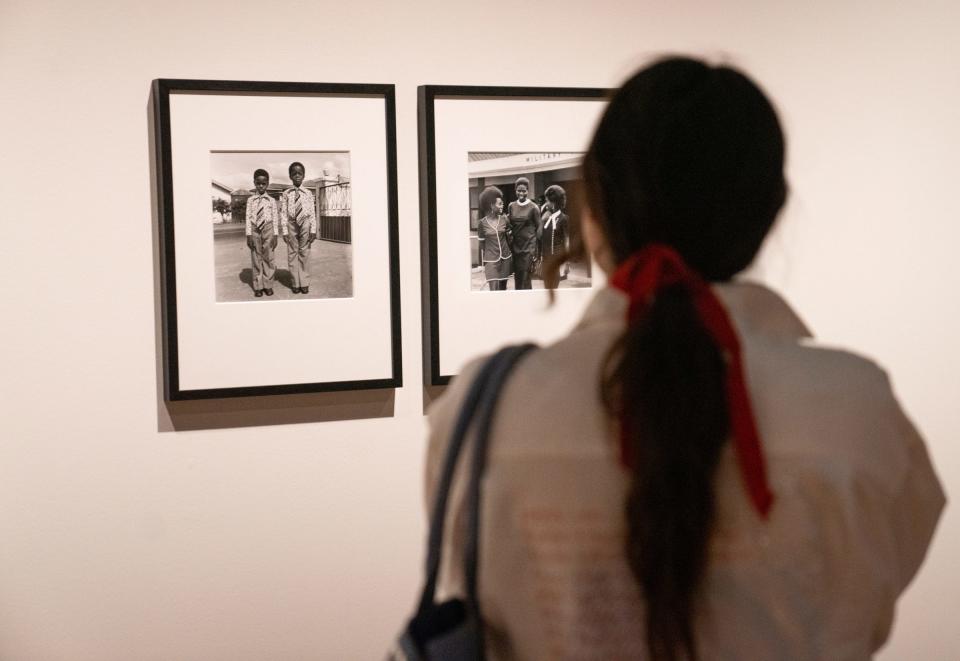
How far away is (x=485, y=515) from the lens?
2.54 feet

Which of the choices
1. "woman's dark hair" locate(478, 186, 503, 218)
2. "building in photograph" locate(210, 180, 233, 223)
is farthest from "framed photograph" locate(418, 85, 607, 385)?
"building in photograph" locate(210, 180, 233, 223)

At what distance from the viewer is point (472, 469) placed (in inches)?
30.3

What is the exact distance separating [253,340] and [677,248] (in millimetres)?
1095

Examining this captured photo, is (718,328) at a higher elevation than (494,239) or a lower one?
lower

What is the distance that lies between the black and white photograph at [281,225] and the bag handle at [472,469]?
3.36 feet

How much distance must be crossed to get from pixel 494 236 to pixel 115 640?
1048 mm

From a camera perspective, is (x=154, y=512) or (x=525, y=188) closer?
(x=154, y=512)

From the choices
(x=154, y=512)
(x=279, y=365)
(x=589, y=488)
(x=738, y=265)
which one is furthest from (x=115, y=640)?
(x=738, y=265)

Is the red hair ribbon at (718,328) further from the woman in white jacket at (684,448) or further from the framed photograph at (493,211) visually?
the framed photograph at (493,211)

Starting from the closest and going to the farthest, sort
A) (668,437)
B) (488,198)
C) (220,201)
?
(668,437) < (220,201) < (488,198)

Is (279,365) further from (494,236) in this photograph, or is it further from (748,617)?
(748,617)

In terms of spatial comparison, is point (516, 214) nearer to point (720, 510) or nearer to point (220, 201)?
point (220, 201)

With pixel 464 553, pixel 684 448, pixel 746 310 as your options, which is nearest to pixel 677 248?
pixel 746 310

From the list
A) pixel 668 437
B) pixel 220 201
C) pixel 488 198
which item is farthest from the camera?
pixel 488 198
